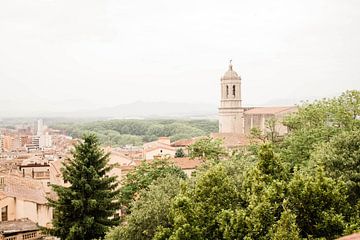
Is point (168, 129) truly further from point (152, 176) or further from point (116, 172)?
point (152, 176)

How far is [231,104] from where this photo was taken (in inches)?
3054

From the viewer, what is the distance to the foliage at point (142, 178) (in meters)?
34.2

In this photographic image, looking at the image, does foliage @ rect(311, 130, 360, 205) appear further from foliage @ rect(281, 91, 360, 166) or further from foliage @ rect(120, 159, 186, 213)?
foliage @ rect(120, 159, 186, 213)

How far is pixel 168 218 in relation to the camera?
63.6ft

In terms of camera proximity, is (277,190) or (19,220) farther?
→ (19,220)

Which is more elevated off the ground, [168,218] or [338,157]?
[338,157]

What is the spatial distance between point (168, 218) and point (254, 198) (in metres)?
4.11

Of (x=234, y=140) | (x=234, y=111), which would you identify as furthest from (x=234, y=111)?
(x=234, y=140)

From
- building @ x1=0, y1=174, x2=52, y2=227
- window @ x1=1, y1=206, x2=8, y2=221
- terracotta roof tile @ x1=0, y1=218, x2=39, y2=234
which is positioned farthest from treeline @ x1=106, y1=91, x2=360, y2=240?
window @ x1=1, y1=206, x2=8, y2=221

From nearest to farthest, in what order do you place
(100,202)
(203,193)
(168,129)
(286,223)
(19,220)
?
(286,223), (203,193), (100,202), (19,220), (168,129)

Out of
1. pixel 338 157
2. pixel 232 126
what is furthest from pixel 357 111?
pixel 232 126

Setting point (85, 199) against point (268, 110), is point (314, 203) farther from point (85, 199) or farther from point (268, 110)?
point (268, 110)

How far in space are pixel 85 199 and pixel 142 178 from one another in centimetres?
913

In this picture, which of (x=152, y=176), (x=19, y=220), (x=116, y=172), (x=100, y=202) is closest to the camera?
(x=100, y=202)
